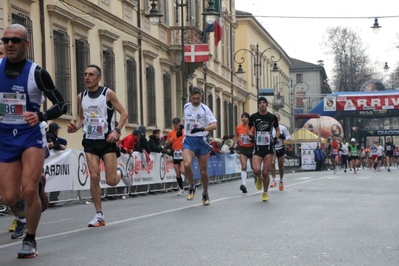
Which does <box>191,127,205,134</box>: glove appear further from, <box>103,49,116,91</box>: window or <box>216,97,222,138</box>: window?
<box>216,97,222,138</box>: window

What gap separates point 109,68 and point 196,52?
308 inches

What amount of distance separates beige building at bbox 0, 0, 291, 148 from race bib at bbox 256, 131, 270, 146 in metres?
6.78

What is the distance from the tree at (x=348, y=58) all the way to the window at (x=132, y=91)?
6272 centimetres

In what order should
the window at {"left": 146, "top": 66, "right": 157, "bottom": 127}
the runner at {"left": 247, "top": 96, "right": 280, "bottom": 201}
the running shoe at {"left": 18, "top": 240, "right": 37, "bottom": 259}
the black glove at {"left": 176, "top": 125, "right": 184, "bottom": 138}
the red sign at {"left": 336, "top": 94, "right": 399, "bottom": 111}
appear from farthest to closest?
the red sign at {"left": 336, "top": 94, "right": 399, "bottom": 111}
the window at {"left": 146, "top": 66, "right": 157, "bottom": 127}
the black glove at {"left": 176, "top": 125, "right": 184, "bottom": 138}
the runner at {"left": 247, "top": 96, "right": 280, "bottom": 201}
the running shoe at {"left": 18, "top": 240, "right": 37, "bottom": 259}

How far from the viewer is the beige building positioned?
21.6 m

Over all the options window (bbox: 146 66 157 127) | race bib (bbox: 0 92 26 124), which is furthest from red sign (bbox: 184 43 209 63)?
race bib (bbox: 0 92 26 124)

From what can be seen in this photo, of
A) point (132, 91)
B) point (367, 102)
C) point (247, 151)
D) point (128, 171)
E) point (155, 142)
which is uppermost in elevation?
point (367, 102)

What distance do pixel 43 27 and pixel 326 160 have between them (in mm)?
39036

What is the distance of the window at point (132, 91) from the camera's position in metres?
29.3

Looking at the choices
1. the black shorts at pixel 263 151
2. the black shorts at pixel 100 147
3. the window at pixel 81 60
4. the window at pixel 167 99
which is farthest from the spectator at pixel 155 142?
the black shorts at pixel 100 147

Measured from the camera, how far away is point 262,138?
1561 cm

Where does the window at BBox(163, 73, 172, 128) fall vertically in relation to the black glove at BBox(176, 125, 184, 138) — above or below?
above

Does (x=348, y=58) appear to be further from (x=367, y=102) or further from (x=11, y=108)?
(x=11, y=108)

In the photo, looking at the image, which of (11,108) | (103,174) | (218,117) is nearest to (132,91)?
(103,174)
